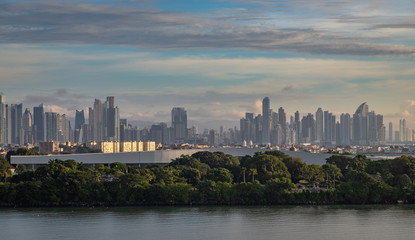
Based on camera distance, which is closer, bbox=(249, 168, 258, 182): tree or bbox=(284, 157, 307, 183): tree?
bbox=(249, 168, 258, 182): tree

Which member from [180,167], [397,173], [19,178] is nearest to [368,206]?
[397,173]

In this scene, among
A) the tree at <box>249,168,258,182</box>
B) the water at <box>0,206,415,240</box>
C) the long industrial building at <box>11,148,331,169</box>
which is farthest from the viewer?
the long industrial building at <box>11,148,331,169</box>

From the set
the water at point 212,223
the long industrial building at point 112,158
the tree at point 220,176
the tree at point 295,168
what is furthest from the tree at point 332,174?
the long industrial building at point 112,158

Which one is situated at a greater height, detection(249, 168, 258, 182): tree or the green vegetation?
detection(249, 168, 258, 182): tree

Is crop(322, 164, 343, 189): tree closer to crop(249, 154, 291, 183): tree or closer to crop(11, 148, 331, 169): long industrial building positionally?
crop(249, 154, 291, 183): tree

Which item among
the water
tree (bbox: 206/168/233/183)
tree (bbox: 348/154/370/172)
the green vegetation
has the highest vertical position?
tree (bbox: 348/154/370/172)

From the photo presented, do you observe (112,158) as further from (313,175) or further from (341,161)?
(313,175)

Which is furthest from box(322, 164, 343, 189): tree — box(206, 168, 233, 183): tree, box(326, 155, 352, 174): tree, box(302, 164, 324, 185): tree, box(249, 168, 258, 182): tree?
box(206, 168, 233, 183): tree

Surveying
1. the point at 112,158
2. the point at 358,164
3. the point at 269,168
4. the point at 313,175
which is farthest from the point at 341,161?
the point at 112,158

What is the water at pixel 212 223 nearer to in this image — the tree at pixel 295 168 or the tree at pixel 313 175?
the tree at pixel 313 175
